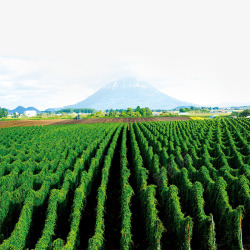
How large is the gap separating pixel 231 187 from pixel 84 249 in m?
6.69

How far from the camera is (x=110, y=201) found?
1095 centimetres

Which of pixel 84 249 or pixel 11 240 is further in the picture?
pixel 84 249

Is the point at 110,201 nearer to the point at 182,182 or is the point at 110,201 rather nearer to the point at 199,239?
the point at 182,182

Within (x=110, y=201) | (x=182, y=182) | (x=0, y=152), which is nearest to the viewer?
(x=182, y=182)

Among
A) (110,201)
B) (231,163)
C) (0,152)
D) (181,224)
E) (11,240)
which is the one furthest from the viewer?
(0,152)

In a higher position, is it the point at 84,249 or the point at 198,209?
the point at 198,209

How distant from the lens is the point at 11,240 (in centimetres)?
625

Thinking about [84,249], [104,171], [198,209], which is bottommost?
[84,249]

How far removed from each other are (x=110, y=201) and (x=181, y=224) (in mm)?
4943

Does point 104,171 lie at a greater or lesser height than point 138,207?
greater

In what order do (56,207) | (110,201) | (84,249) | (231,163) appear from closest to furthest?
1. (84,249)
2. (56,207)
3. (110,201)
4. (231,163)

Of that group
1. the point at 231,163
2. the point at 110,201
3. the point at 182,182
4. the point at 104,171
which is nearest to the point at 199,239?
the point at 182,182

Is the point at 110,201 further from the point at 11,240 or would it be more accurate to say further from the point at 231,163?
the point at 231,163

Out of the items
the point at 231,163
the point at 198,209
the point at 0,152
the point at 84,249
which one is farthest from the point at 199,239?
the point at 0,152
